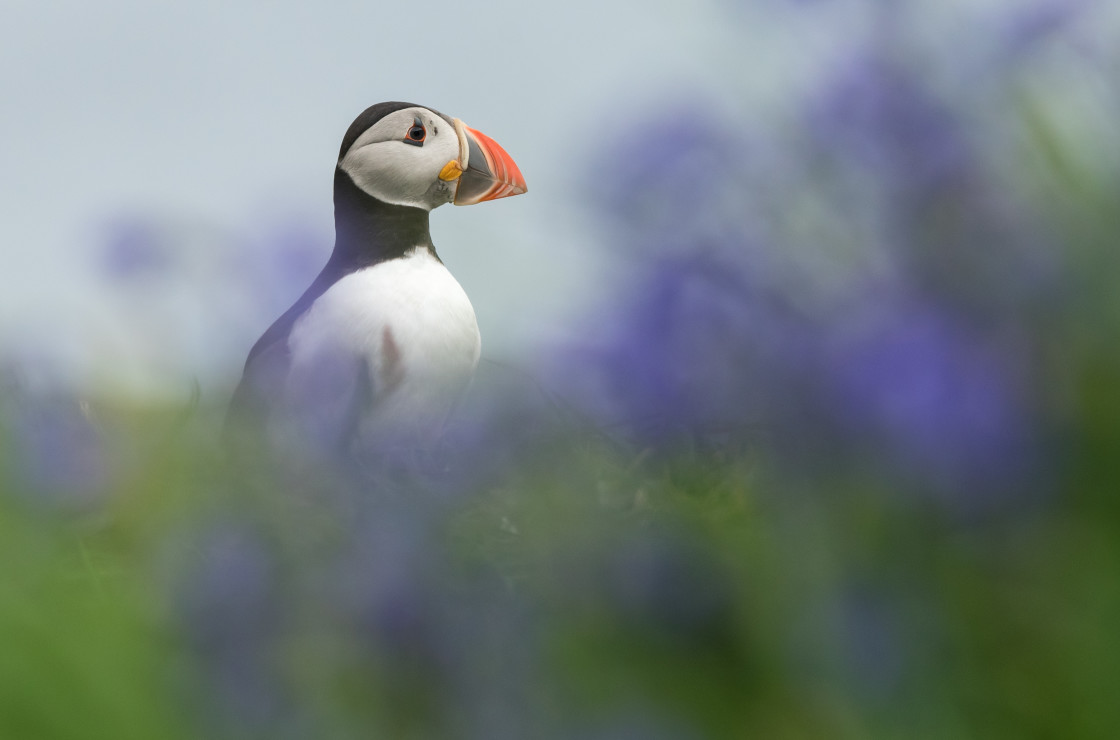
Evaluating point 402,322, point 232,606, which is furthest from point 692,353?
point 402,322

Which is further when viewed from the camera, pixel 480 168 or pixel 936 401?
pixel 480 168

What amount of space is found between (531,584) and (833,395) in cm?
9

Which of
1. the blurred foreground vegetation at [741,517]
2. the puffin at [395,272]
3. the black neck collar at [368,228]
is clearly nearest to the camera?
the blurred foreground vegetation at [741,517]

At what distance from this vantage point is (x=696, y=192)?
1.01 ft

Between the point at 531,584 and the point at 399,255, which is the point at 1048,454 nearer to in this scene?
the point at 531,584

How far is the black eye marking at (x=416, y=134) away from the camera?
5.84 feet

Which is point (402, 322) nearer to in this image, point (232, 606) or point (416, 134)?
point (416, 134)

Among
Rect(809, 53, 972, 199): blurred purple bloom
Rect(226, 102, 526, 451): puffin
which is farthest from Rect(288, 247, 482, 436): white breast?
Rect(809, 53, 972, 199): blurred purple bloom

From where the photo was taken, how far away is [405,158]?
1759mm

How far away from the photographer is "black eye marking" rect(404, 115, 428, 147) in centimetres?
178

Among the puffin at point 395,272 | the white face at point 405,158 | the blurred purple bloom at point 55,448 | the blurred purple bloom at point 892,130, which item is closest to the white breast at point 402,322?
the puffin at point 395,272

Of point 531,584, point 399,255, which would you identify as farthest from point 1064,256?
point 399,255

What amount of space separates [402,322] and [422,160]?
373mm

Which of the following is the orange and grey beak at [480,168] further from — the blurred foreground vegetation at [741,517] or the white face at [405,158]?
the blurred foreground vegetation at [741,517]
